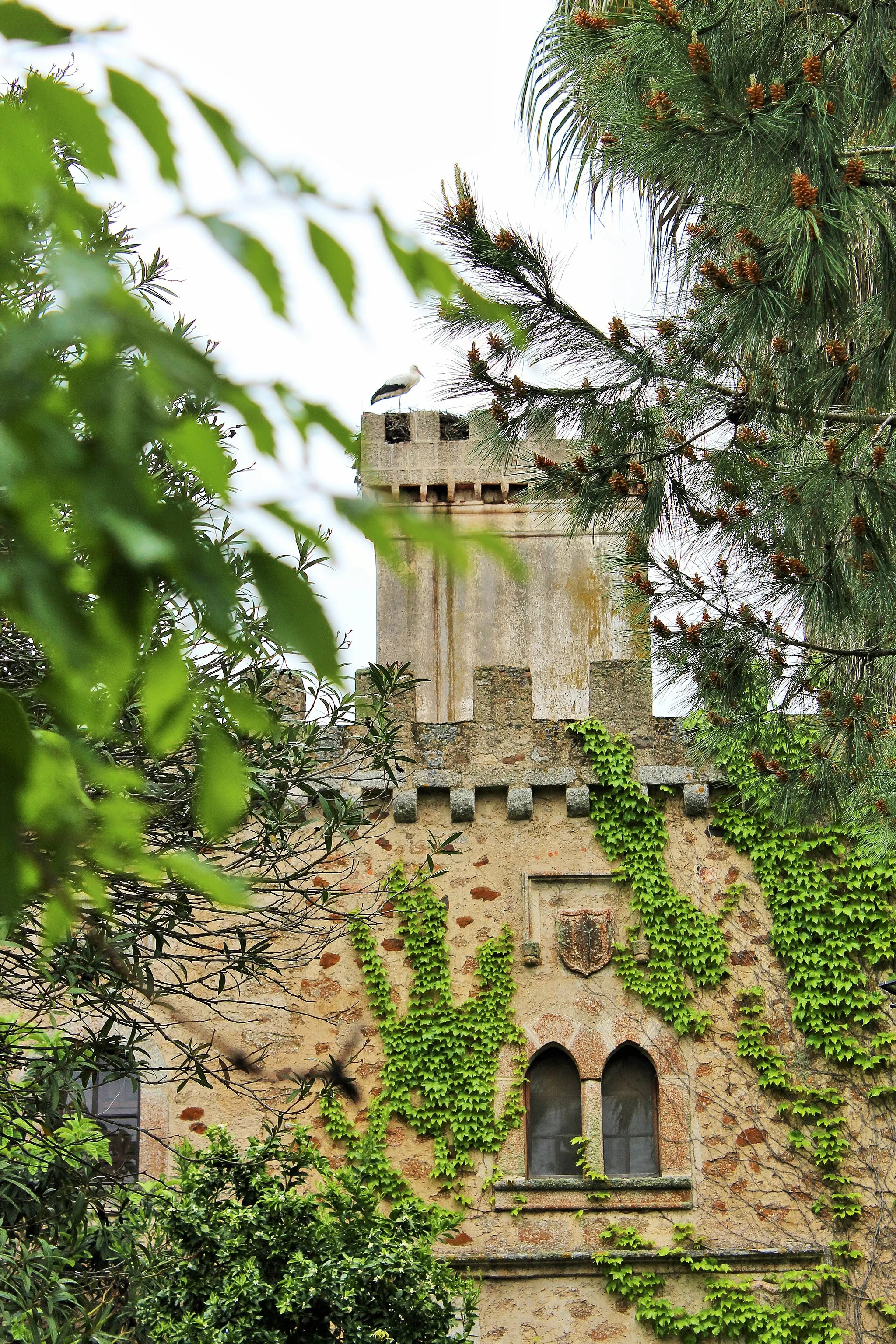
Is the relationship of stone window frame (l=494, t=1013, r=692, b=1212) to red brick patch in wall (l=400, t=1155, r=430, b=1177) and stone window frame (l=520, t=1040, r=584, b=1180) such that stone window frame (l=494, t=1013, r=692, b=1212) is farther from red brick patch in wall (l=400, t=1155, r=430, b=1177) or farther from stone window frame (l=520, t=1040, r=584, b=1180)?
red brick patch in wall (l=400, t=1155, r=430, b=1177)

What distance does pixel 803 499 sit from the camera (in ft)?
15.6

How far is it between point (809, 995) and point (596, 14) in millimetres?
5415

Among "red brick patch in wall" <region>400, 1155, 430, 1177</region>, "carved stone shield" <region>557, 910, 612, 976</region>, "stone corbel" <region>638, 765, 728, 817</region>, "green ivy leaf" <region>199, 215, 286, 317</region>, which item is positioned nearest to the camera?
"green ivy leaf" <region>199, 215, 286, 317</region>

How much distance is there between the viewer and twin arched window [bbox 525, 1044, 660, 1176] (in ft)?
26.6

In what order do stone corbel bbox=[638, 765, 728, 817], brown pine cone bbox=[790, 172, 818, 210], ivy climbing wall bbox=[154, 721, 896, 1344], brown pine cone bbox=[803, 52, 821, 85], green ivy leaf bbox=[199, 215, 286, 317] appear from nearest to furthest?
1. green ivy leaf bbox=[199, 215, 286, 317]
2. brown pine cone bbox=[790, 172, 818, 210]
3. brown pine cone bbox=[803, 52, 821, 85]
4. ivy climbing wall bbox=[154, 721, 896, 1344]
5. stone corbel bbox=[638, 765, 728, 817]

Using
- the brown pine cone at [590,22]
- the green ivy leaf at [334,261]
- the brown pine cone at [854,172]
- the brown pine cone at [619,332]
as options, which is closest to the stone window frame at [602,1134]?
the brown pine cone at [619,332]

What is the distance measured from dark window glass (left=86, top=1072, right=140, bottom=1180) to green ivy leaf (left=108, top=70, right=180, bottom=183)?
7.46 metres

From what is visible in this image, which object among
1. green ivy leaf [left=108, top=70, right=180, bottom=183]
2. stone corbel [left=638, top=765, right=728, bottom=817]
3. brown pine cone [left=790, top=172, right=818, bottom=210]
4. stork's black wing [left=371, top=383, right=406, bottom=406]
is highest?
stork's black wing [left=371, top=383, right=406, bottom=406]

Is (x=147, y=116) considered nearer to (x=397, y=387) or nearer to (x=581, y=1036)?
(x=581, y=1036)

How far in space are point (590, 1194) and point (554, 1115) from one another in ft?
1.62

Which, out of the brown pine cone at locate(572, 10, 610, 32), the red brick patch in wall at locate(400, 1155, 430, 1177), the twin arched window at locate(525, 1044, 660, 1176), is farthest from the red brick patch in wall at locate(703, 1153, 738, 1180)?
the brown pine cone at locate(572, 10, 610, 32)

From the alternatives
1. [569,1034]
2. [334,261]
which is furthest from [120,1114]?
[334,261]

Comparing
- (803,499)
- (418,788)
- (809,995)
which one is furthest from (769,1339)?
(803,499)

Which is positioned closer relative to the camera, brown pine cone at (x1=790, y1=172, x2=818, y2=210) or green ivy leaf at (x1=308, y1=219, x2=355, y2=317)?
green ivy leaf at (x1=308, y1=219, x2=355, y2=317)
